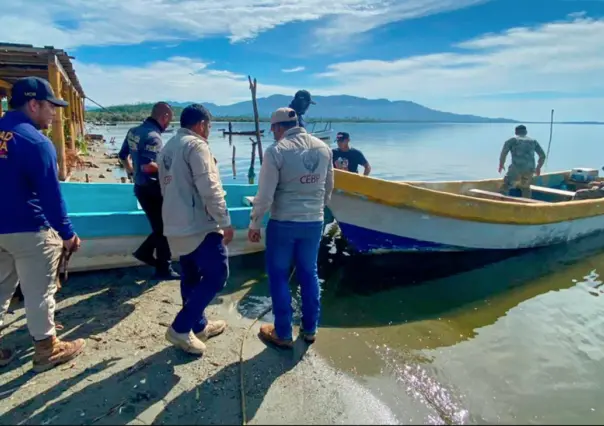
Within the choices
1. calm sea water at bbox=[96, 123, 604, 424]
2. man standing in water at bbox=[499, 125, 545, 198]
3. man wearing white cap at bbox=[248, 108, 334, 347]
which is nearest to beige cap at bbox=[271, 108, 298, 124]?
man wearing white cap at bbox=[248, 108, 334, 347]

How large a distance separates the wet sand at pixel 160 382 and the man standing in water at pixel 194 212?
37 cm

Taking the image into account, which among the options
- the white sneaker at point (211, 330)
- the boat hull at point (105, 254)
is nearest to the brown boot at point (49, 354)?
the white sneaker at point (211, 330)

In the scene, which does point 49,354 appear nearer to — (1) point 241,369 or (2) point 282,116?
(1) point 241,369

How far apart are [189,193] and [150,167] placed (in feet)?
5.53

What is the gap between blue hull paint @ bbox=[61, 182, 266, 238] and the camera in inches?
207

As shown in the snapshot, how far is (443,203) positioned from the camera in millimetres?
6238

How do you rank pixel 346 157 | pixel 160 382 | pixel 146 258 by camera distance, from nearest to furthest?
pixel 160 382
pixel 146 258
pixel 346 157

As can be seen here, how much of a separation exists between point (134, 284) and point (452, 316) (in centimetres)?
384

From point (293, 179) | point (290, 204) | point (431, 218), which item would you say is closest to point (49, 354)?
point (290, 204)

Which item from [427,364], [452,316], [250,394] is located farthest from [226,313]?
[452,316]

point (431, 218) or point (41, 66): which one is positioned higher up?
point (41, 66)

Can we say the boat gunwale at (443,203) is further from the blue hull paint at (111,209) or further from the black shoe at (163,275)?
the black shoe at (163,275)

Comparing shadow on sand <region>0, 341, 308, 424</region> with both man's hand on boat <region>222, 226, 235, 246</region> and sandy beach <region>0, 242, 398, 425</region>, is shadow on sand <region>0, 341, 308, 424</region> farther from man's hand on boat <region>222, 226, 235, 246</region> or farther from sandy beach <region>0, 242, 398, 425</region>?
man's hand on boat <region>222, 226, 235, 246</region>

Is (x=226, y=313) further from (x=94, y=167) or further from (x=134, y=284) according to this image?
(x=94, y=167)
